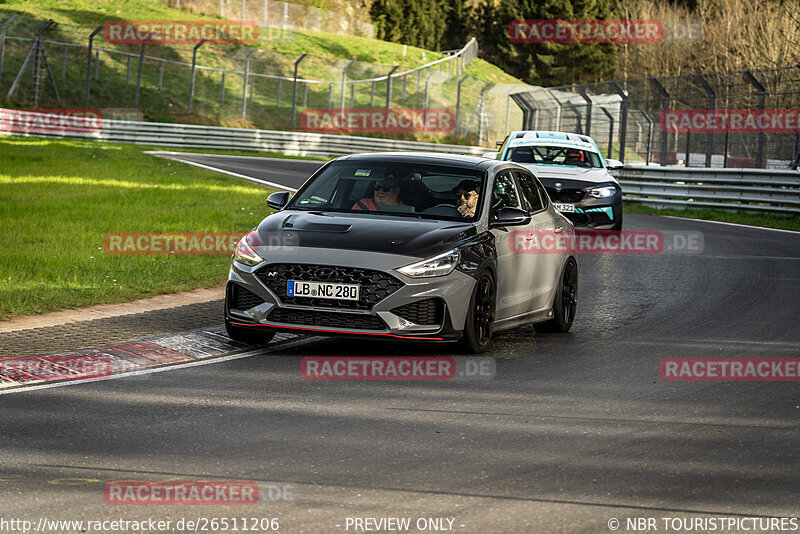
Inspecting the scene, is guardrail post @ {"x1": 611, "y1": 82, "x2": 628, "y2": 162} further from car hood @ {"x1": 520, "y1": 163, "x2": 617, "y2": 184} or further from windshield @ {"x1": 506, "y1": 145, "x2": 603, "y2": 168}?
car hood @ {"x1": 520, "y1": 163, "x2": 617, "y2": 184}

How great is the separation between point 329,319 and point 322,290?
0.21 meters

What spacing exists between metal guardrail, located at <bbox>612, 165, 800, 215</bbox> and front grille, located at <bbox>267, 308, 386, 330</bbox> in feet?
62.3

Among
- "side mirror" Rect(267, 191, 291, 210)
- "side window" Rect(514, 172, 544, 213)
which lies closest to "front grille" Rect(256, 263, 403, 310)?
"side mirror" Rect(267, 191, 291, 210)

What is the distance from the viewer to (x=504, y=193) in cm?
1053

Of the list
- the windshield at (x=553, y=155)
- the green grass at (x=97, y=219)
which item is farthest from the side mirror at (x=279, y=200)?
the windshield at (x=553, y=155)

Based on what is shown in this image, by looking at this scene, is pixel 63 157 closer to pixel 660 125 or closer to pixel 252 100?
pixel 660 125

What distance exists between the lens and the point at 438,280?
29.3ft

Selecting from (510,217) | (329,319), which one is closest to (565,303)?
(510,217)

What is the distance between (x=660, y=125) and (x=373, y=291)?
2394 cm

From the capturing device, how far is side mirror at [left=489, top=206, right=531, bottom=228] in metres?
9.83

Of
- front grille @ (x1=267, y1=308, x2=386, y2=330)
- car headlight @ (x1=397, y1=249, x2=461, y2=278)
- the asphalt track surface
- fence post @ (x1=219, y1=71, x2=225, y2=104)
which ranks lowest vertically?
the asphalt track surface

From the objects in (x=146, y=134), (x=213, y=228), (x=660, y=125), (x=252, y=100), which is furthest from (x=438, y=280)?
(x=252, y=100)

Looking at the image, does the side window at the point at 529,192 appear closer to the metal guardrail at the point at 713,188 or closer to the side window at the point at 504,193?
the side window at the point at 504,193

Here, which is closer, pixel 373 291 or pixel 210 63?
pixel 373 291
